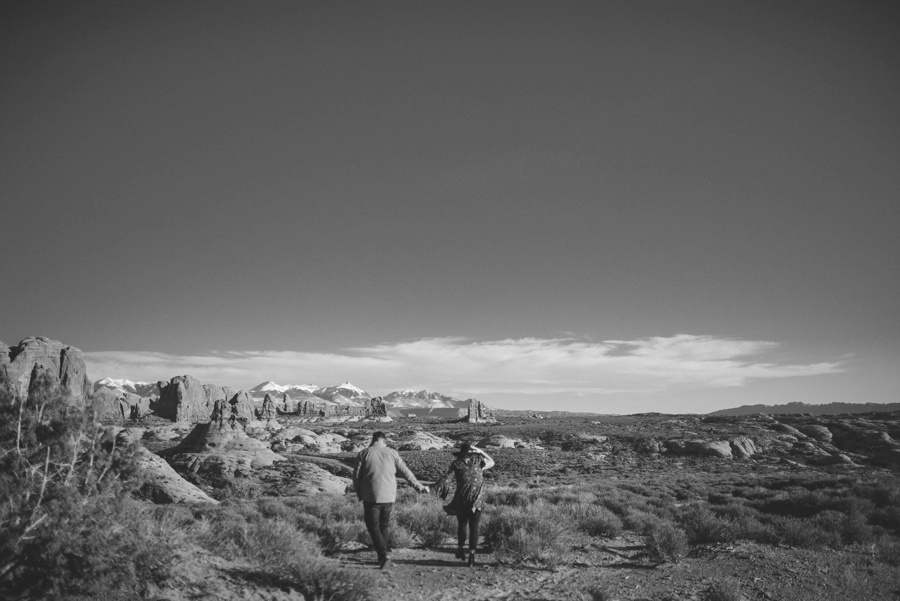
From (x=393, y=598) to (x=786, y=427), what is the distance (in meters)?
86.4

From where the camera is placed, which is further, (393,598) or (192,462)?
(192,462)

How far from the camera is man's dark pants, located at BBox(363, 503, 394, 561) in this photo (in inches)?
272

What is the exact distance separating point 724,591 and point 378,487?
18.3ft

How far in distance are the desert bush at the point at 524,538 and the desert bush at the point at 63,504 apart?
18.8 ft

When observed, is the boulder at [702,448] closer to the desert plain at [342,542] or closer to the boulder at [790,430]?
the boulder at [790,430]

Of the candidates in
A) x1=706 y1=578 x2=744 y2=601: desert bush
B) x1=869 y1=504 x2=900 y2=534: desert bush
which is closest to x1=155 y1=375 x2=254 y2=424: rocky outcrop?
x1=869 y1=504 x2=900 y2=534: desert bush

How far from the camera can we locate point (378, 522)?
7.13 metres

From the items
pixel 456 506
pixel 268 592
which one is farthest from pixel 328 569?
pixel 456 506

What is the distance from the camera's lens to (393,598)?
19.9 feet

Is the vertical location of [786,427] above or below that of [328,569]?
A: below

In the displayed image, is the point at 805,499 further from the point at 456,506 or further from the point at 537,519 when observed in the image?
the point at 456,506

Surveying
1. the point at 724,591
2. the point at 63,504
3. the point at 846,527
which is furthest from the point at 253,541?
the point at 846,527

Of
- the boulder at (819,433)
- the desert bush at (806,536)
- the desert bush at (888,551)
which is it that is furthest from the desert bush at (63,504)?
the boulder at (819,433)

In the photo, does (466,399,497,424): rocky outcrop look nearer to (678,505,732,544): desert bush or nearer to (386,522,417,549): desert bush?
(678,505,732,544): desert bush
